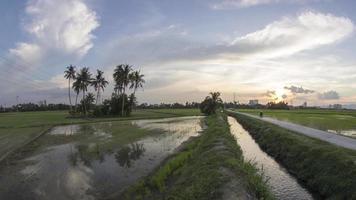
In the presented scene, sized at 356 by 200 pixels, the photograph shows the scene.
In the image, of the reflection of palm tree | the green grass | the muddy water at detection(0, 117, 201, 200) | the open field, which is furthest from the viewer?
the green grass

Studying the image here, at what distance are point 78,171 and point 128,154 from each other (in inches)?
234

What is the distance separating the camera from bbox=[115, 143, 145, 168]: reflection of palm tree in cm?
2145

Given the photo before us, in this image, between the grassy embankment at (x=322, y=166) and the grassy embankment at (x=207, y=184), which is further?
the grassy embankment at (x=322, y=166)

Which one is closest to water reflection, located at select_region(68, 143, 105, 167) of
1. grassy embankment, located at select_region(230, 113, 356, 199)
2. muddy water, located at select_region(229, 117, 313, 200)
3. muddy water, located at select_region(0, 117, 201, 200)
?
muddy water, located at select_region(0, 117, 201, 200)

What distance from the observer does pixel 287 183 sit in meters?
15.9

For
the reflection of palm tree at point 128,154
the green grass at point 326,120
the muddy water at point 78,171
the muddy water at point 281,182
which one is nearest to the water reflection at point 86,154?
the muddy water at point 78,171

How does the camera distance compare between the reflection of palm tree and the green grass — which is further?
the green grass

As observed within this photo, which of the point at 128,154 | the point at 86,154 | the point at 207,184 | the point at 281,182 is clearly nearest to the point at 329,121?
the point at 128,154

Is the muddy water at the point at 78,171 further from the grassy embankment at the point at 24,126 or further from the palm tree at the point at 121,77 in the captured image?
the palm tree at the point at 121,77

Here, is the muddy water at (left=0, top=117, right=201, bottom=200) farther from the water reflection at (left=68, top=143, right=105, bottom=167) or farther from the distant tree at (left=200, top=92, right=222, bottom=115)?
the distant tree at (left=200, top=92, right=222, bottom=115)

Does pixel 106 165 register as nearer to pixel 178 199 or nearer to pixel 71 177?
pixel 71 177

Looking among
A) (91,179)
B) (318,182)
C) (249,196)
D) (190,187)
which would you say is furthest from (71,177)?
(318,182)

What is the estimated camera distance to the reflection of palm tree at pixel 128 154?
21.5 metres

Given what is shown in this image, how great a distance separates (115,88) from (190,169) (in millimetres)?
83004
